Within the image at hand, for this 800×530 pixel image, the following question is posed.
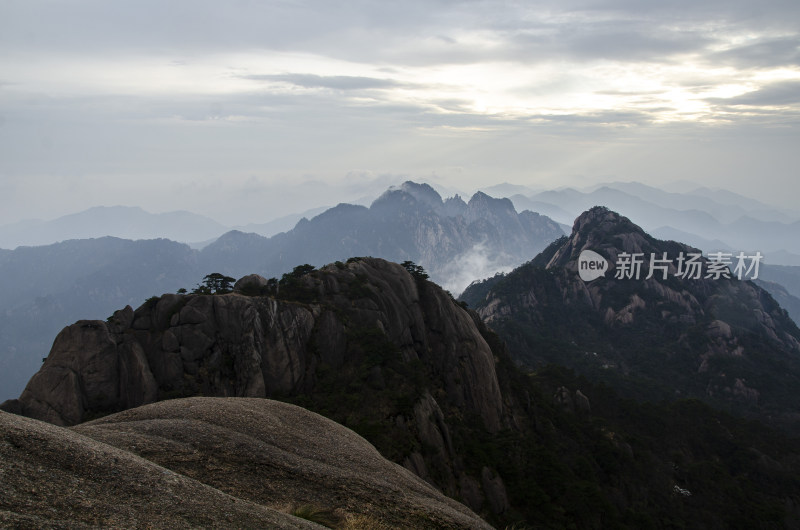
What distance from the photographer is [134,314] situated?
154 ft

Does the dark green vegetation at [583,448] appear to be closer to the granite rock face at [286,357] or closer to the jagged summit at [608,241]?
the granite rock face at [286,357]

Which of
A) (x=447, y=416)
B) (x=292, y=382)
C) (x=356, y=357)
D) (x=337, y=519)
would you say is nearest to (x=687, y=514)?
(x=447, y=416)

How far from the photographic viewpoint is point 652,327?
154 m

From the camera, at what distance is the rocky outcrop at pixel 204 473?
12.9 metres

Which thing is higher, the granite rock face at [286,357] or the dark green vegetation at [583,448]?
the granite rock face at [286,357]

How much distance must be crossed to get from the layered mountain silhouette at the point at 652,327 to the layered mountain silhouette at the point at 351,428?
3580cm

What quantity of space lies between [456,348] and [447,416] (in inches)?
439

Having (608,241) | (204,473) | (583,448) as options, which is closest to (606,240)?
(608,241)

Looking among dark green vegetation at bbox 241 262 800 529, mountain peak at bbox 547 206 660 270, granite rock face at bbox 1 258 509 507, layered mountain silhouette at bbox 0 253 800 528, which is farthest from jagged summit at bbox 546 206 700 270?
granite rock face at bbox 1 258 509 507

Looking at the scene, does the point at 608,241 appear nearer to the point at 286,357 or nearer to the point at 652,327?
the point at 652,327

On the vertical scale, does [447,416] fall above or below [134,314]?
below

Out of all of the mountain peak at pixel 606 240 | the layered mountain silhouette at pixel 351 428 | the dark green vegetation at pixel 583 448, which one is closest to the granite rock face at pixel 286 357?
the layered mountain silhouette at pixel 351 428

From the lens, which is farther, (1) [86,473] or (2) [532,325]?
(2) [532,325]

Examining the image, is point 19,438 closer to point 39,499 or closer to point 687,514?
point 39,499
